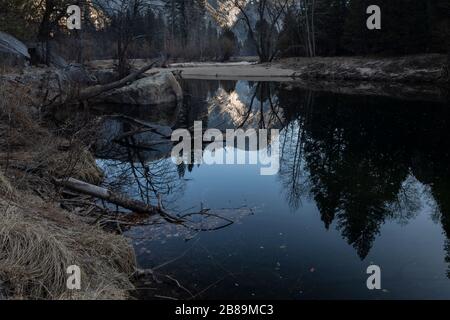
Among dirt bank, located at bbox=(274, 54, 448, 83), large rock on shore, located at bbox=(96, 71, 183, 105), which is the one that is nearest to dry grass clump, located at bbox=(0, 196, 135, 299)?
large rock on shore, located at bbox=(96, 71, 183, 105)

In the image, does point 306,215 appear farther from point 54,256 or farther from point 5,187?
point 5,187

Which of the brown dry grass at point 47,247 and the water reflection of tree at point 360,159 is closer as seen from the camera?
the brown dry grass at point 47,247

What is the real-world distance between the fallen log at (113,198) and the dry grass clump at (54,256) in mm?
1290

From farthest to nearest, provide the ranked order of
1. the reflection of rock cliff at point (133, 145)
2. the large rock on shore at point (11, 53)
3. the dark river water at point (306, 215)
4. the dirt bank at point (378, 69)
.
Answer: the dirt bank at point (378, 69), the large rock on shore at point (11, 53), the reflection of rock cliff at point (133, 145), the dark river water at point (306, 215)

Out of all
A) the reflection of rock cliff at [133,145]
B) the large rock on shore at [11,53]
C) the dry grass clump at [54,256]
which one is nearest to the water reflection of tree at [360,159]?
the dry grass clump at [54,256]

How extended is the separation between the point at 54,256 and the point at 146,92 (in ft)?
50.4

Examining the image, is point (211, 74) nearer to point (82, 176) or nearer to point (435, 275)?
point (82, 176)

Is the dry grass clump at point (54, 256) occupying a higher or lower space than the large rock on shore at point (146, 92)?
lower

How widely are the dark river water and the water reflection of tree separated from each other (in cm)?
3

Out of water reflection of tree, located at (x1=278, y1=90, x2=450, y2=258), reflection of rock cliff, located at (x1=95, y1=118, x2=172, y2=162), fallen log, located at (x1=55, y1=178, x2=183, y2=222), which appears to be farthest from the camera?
reflection of rock cliff, located at (x1=95, y1=118, x2=172, y2=162)

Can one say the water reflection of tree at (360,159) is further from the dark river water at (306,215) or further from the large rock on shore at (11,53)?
the large rock on shore at (11,53)

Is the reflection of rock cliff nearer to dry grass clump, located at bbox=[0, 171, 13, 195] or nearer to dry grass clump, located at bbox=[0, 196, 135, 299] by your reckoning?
dry grass clump, located at bbox=[0, 171, 13, 195]

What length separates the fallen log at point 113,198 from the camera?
6617mm

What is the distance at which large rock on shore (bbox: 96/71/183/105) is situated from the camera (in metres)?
19.0
